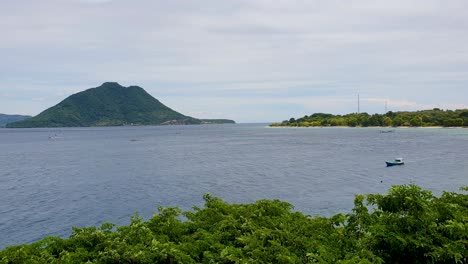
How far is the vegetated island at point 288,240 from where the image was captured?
51.9 ft

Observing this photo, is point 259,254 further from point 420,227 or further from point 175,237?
point 420,227

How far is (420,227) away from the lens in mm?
17484

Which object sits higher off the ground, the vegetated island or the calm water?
the vegetated island

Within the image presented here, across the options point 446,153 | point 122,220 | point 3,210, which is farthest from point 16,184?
point 446,153

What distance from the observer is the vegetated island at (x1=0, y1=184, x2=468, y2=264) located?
15820 millimetres

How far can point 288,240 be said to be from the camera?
57.8 feet

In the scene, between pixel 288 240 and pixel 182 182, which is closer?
pixel 288 240

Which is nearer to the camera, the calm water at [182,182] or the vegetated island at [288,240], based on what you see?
the vegetated island at [288,240]

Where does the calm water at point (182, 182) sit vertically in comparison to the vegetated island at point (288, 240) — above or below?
below

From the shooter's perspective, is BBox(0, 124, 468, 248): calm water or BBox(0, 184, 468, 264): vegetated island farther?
BBox(0, 124, 468, 248): calm water

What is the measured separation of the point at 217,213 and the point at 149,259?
6830mm

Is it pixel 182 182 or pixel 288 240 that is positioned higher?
pixel 288 240

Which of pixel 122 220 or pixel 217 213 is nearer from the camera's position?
pixel 217 213

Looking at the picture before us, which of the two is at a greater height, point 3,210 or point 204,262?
point 204,262
